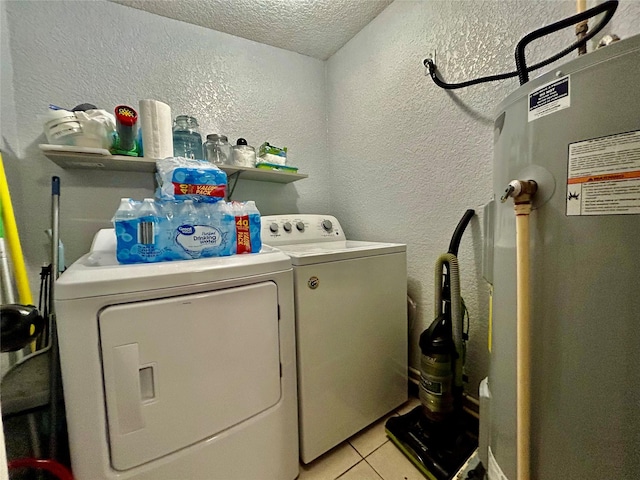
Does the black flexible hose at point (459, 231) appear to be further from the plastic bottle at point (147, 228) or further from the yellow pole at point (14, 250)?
the yellow pole at point (14, 250)

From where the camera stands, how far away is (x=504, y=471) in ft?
2.27

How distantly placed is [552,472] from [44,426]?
160 cm

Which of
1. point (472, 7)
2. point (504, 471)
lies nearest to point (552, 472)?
point (504, 471)

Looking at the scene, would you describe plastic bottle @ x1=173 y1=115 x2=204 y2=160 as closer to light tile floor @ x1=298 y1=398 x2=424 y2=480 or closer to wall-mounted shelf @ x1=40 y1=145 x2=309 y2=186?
wall-mounted shelf @ x1=40 y1=145 x2=309 y2=186

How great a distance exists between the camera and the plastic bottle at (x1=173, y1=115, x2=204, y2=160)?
1.41 m

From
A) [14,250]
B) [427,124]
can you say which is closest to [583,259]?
[427,124]

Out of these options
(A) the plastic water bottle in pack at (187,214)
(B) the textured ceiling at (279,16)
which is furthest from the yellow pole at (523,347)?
(B) the textured ceiling at (279,16)

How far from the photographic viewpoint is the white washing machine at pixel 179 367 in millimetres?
644

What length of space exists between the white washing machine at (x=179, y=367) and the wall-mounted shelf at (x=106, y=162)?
0.50 m

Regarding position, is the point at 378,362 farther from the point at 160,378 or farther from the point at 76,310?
the point at 76,310

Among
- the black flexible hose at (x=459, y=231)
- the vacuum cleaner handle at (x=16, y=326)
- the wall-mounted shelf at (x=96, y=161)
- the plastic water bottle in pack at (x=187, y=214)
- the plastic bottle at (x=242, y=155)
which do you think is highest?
the plastic bottle at (x=242, y=155)

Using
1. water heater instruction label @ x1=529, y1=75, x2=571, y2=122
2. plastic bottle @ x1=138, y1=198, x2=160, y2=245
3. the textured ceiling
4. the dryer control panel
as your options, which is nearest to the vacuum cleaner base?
the dryer control panel

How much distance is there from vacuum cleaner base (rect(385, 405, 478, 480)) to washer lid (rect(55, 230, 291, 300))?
945 millimetres

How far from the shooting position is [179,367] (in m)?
0.73
